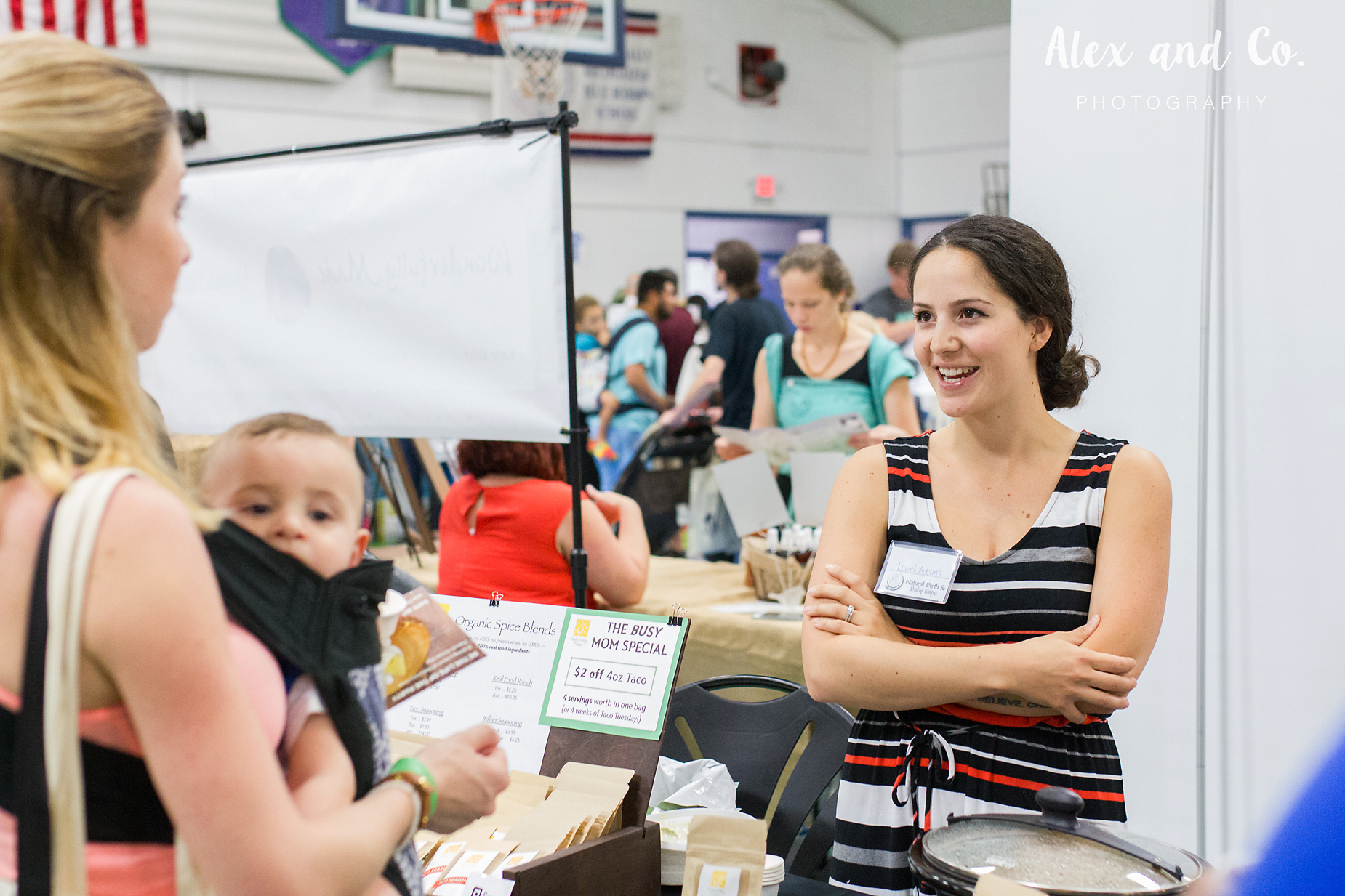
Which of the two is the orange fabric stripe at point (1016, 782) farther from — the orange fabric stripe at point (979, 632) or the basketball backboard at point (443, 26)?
the basketball backboard at point (443, 26)

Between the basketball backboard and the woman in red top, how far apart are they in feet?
10.9

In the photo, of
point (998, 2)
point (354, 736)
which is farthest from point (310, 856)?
point (998, 2)

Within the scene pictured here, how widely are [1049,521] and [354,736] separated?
100 cm

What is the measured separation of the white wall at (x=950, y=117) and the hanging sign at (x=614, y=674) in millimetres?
10254

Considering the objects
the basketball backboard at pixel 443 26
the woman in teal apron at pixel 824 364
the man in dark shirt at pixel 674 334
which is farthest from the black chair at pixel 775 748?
the man in dark shirt at pixel 674 334

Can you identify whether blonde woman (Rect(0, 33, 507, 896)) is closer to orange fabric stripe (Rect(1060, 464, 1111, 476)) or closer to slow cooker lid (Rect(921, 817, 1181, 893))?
slow cooker lid (Rect(921, 817, 1181, 893))

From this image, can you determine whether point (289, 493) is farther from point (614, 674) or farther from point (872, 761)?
point (872, 761)

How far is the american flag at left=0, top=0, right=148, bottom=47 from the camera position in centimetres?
707

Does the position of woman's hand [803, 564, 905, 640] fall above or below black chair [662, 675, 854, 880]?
above

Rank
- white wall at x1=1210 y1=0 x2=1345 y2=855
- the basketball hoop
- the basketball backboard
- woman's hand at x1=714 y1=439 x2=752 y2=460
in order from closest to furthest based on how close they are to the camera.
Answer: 1. white wall at x1=1210 y1=0 x2=1345 y2=855
2. woman's hand at x1=714 y1=439 x2=752 y2=460
3. the basketball backboard
4. the basketball hoop

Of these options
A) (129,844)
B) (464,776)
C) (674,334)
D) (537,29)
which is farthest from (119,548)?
(537,29)

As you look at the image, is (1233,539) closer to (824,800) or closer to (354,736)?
(824,800)

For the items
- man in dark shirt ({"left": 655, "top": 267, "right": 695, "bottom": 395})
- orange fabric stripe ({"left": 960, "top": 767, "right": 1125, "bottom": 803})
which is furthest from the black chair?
man in dark shirt ({"left": 655, "top": 267, "right": 695, "bottom": 395})

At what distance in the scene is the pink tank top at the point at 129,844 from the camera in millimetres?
612
